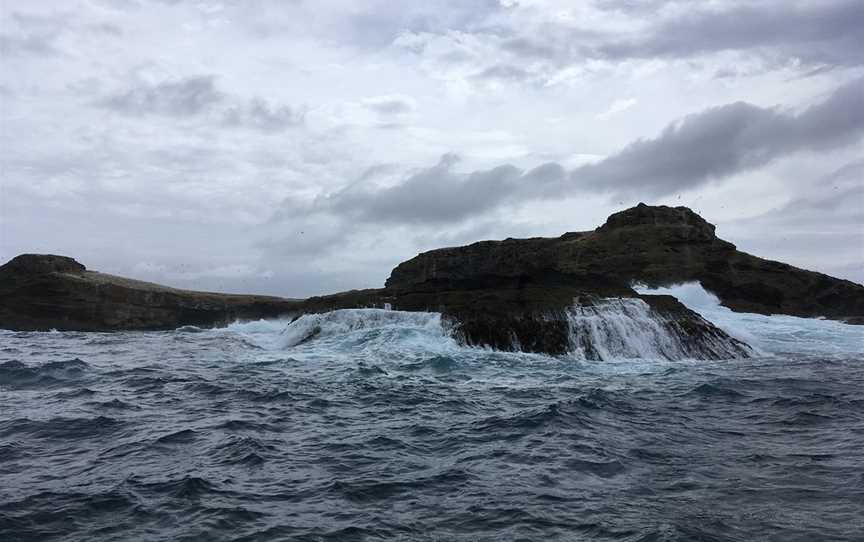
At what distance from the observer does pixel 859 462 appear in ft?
31.6

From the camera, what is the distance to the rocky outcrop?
165 feet

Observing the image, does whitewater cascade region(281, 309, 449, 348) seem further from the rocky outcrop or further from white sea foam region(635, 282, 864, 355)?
the rocky outcrop

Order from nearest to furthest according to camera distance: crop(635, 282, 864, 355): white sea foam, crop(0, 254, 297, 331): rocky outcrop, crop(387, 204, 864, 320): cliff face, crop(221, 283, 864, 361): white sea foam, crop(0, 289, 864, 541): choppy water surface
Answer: crop(0, 289, 864, 541): choppy water surface < crop(221, 283, 864, 361): white sea foam < crop(635, 282, 864, 355): white sea foam < crop(387, 204, 864, 320): cliff face < crop(0, 254, 297, 331): rocky outcrop

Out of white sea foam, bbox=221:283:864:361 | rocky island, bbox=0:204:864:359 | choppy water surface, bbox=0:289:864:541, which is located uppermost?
rocky island, bbox=0:204:864:359

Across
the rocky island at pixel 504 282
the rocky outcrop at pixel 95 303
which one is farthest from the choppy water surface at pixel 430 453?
the rocky outcrop at pixel 95 303

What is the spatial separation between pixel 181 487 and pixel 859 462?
9.88 m

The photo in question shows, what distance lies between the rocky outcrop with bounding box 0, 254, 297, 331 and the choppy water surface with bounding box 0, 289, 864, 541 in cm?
3311

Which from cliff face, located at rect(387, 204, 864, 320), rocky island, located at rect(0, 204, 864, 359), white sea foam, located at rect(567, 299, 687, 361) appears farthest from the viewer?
cliff face, located at rect(387, 204, 864, 320)

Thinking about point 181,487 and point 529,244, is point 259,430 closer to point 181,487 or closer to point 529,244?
point 181,487

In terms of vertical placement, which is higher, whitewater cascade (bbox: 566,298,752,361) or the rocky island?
the rocky island

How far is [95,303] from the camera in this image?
51750 millimetres

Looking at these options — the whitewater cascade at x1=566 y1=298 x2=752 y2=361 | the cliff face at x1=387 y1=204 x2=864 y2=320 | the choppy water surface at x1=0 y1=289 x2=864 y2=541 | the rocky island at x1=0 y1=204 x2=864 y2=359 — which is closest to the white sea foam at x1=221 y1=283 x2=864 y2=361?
the whitewater cascade at x1=566 y1=298 x2=752 y2=361

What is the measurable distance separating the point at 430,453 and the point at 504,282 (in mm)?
39923

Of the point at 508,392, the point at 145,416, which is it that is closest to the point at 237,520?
the point at 145,416
